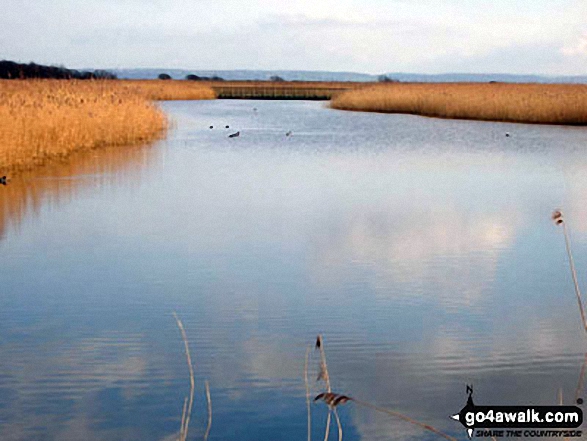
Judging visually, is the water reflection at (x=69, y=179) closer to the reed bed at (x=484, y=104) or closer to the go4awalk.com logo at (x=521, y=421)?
the go4awalk.com logo at (x=521, y=421)

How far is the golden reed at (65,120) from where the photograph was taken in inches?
431

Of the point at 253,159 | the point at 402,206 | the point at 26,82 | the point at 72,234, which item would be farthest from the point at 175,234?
the point at 26,82

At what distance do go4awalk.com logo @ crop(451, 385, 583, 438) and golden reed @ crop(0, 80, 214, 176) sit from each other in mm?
8292

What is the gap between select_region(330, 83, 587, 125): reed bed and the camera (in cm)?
2083

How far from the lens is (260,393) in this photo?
3.45 m

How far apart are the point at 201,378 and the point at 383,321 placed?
1181 millimetres

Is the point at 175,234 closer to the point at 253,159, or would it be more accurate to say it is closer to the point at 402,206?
the point at 402,206

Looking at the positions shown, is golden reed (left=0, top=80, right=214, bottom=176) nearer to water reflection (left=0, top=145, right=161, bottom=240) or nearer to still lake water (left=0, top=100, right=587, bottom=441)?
water reflection (left=0, top=145, right=161, bottom=240)

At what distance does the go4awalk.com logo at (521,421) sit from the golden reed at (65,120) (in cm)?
829

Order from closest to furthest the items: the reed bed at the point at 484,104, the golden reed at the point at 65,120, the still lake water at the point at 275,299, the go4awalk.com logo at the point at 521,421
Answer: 1. the go4awalk.com logo at the point at 521,421
2. the still lake water at the point at 275,299
3. the golden reed at the point at 65,120
4. the reed bed at the point at 484,104

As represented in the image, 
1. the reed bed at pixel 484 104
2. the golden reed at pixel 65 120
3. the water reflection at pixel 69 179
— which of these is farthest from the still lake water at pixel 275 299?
the reed bed at pixel 484 104

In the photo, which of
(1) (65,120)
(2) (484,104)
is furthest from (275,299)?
(2) (484,104)

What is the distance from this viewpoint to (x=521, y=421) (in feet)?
10.00

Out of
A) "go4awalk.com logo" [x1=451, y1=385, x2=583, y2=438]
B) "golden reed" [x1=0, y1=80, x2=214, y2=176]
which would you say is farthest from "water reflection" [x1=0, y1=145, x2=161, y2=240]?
"go4awalk.com logo" [x1=451, y1=385, x2=583, y2=438]
